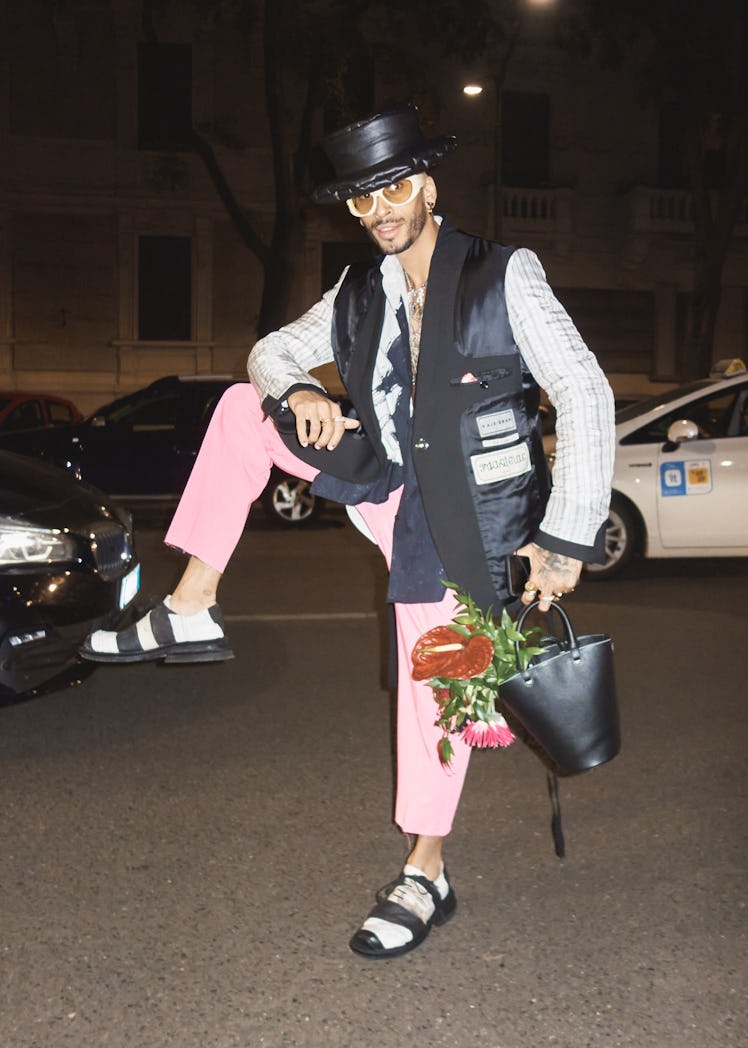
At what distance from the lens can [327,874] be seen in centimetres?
387

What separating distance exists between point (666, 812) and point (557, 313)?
7.22ft

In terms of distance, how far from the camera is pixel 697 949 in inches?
132

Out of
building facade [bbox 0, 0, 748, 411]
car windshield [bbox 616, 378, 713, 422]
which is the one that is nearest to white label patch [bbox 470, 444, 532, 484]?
car windshield [bbox 616, 378, 713, 422]

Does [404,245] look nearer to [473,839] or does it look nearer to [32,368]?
[473,839]

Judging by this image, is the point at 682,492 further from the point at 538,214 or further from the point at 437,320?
the point at 538,214

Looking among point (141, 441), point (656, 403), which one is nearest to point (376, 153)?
point (656, 403)

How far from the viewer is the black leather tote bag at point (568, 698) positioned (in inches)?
113

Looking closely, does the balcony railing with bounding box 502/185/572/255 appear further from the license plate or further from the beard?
the beard

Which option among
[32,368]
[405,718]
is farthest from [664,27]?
[405,718]

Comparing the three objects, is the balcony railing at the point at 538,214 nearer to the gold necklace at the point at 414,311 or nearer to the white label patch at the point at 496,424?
the gold necklace at the point at 414,311

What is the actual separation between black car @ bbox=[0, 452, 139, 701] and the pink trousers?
1817 millimetres

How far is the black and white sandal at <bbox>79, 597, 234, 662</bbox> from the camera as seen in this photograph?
336cm

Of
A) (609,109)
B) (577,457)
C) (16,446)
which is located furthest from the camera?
(609,109)

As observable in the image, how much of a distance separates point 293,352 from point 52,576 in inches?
87.4
